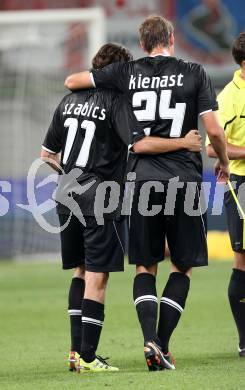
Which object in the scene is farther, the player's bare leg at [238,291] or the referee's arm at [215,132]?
the player's bare leg at [238,291]

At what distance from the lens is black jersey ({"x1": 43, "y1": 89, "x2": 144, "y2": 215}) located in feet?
21.6

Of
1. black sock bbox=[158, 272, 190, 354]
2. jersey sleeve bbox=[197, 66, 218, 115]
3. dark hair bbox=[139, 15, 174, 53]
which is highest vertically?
dark hair bbox=[139, 15, 174, 53]

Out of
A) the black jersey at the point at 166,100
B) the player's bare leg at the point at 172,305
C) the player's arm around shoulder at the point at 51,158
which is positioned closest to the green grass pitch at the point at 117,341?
the player's bare leg at the point at 172,305

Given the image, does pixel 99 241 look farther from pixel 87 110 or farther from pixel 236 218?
pixel 236 218

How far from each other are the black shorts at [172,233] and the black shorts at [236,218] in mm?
866

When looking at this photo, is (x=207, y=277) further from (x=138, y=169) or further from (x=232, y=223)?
(x=138, y=169)

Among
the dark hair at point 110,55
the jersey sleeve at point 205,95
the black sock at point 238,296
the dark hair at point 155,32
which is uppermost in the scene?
the dark hair at point 155,32

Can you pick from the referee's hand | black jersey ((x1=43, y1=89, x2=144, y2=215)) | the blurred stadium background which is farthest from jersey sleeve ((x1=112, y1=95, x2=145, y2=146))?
the blurred stadium background

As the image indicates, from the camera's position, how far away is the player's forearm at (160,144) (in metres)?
6.36

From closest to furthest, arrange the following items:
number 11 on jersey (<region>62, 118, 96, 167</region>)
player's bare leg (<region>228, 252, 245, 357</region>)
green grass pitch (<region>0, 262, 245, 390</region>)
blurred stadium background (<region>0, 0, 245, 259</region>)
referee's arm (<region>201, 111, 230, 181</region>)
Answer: green grass pitch (<region>0, 262, 245, 390</region>), referee's arm (<region>201, 111, 230, 181</region>), number 11 on jersey (<region>62, 118, 96, 167</region>), player's bare leg (<region>228, 252, 245, 357</region>), blurred stadium background (<region>0, 0, 245, 259</region>)

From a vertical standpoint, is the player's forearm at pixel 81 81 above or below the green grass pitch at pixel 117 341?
above

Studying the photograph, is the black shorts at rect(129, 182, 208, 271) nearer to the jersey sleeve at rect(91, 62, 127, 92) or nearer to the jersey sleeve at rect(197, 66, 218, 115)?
the jersey sleeve at rect(197, 66, 218, 115)

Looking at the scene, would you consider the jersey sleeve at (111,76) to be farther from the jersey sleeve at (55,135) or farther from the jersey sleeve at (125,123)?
the jersey sleeve at (55,135)

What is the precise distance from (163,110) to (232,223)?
52.6 inches
